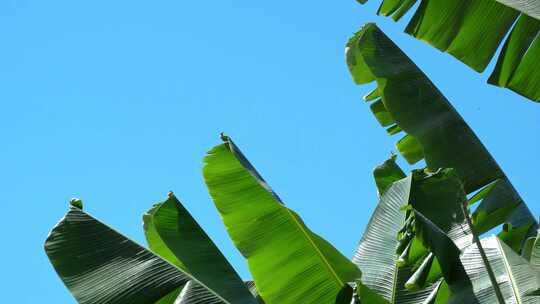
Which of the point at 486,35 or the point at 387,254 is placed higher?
the point at 486,35

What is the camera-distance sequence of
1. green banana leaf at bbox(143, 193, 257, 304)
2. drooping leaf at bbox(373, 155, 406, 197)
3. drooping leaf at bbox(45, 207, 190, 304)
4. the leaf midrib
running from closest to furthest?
drooping leaf at bbox(45, 207, 190, 304) → the leaf midrib → green banana leaf at bbox(143, 193, 257, 304) → drooping leaf at bbox(373, 155, 406, 197)

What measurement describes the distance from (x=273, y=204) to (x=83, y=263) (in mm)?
1165

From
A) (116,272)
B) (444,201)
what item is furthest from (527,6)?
(116,272)

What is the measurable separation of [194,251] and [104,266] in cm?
68

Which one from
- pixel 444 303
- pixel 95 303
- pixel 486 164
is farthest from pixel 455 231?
pixel 95 303

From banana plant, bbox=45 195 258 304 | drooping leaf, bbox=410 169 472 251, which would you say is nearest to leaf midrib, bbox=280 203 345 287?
banana plant, bbox=45 195 258 304

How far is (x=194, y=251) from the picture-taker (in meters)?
5.05

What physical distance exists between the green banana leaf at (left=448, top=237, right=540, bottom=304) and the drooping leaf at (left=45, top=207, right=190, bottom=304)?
4.93ft

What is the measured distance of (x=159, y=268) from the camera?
15.0 feet

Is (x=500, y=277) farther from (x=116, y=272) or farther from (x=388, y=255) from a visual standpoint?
(x=116, y=272)

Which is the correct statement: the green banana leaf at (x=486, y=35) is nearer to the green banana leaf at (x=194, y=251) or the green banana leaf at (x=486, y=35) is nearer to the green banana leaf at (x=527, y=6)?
the green banana leaf at (x=527, y=6)

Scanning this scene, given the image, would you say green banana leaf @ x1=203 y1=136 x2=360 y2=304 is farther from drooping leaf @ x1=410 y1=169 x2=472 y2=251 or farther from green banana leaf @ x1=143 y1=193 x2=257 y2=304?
→ drooping leaf @ x1=410 y1=169 x2=472 y2=251

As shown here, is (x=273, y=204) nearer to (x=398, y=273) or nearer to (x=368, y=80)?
(x=398, y=273)

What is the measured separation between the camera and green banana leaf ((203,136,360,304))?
4.73m
